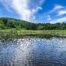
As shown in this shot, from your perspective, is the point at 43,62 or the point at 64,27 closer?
the point at 43,62

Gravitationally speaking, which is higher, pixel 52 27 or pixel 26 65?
pixel 52 27

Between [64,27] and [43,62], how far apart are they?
123 meters

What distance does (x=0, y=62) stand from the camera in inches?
627

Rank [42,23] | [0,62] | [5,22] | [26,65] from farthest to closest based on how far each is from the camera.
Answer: [5,22], [42,23], [0,62], [26,65]

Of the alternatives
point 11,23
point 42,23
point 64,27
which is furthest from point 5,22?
point 64,27

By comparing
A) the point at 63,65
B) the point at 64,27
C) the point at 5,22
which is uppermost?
the point at 5,22

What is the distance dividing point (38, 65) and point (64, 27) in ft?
409

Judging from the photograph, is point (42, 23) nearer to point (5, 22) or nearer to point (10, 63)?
point (5, 22)

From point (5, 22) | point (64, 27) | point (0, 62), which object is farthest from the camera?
point (5, 22)

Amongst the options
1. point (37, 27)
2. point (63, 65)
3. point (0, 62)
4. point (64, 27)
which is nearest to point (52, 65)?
point (63, 65)

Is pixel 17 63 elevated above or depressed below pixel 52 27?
below

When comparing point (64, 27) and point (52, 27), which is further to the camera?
point (52, 27)

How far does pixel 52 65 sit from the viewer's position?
1495cm

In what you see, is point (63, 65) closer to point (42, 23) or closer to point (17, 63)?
point (17, 63)
